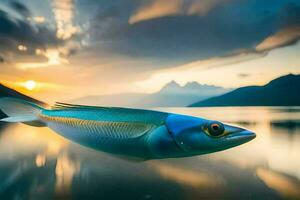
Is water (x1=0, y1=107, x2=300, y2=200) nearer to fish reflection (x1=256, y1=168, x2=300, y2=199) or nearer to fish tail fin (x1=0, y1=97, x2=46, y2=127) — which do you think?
fish reflection (x1=256, y1=168, x2=300, y2=199)

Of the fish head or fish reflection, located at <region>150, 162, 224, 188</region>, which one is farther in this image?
fish reflection, located at <region>150, 162, 224, 188</region>

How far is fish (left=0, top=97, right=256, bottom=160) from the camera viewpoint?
58cm

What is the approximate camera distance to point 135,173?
1038 mm

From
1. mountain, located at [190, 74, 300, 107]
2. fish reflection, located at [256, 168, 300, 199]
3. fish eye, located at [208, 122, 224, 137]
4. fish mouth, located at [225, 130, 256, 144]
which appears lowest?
fish reflection, located at [256, 168, 300, 199]

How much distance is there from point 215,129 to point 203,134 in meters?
0.03

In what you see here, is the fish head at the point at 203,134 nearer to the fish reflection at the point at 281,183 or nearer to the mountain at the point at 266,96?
the fish reflection at the point at 281,183

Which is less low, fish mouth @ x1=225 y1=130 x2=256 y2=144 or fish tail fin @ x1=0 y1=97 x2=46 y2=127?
fish tail fin @ x1=0 y1=97 x2=46 y2=127

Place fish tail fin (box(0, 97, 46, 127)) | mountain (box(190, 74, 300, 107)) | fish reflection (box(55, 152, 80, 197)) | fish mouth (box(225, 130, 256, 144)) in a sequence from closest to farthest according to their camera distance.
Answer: fish mouth (box(225, 130, 256, 144)), fish tail fin (box(0, 97, 46, 127)), fish reflection (box(55, 152, 80, 197)), mountain (box(190, 74, 300, 107))

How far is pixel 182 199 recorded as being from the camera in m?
0.85

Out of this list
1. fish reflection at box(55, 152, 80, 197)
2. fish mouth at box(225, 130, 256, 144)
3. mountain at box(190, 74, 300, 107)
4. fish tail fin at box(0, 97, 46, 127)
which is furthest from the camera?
mountain at box(190, 74, 300, 107)

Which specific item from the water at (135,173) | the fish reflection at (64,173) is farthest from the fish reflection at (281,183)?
the fish reflection at (64,173)

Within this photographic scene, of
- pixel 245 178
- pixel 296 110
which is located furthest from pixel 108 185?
pixel 296 110

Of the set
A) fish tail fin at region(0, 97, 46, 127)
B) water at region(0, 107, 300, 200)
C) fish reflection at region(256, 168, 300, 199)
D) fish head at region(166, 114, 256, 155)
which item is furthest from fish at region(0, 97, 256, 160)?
fish reflection at region(256, 168, 300, 199)

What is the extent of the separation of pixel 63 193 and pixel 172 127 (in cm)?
55
